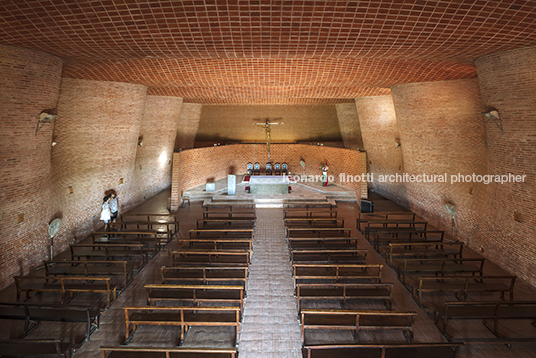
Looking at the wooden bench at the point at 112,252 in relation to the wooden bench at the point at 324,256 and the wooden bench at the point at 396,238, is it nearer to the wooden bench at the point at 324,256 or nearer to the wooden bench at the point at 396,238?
the wooden bench at the point at 324,256

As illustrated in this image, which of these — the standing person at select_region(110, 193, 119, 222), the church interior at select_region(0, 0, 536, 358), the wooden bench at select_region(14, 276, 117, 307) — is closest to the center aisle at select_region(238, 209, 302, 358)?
the church interior at select_region(0, 0, 536, 358)

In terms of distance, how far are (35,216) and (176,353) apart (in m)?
6.29

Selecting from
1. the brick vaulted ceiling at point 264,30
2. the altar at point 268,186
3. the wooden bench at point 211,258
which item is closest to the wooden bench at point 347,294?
the wooden bench at point 211,258

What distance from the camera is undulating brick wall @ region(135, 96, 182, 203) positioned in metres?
14.5

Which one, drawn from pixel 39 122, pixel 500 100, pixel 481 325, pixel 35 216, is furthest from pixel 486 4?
pixel 35 216

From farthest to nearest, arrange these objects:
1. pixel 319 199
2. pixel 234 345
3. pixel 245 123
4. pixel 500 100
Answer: pixel 245 123
pixel 319 199
pixel 500 100
pixel 234 345

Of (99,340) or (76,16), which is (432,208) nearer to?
(99,340)

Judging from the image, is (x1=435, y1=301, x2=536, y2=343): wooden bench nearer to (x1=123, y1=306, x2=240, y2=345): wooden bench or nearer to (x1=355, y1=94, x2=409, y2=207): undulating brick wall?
(x1=123, y1=306, x2=240, y2=345): wooden bench

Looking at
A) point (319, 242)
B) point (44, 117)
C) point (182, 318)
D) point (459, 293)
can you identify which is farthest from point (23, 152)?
point (459, 293)

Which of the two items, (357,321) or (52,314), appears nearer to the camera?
(357,321)

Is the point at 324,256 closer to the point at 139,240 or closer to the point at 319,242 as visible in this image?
the point at 319,242

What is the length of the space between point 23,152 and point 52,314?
14.0ft

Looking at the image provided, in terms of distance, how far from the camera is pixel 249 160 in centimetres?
1908

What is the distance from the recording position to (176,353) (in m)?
4.19
